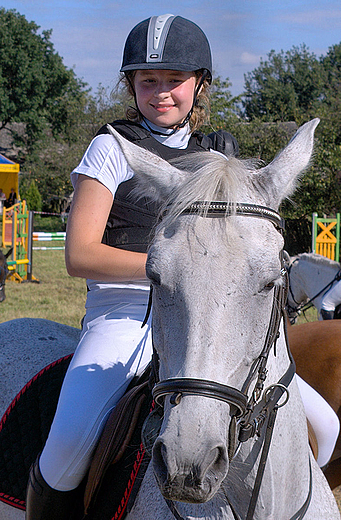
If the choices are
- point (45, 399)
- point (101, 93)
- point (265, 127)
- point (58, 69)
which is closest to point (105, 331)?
point (45, 399)

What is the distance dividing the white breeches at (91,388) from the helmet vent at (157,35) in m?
0.92

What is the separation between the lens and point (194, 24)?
2279 mm

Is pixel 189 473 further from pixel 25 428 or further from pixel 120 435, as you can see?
pixel 25 428

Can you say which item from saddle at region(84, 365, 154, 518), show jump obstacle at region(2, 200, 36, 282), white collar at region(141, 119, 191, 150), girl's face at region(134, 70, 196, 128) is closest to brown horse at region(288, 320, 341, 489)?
saddle at region(84, 365, 154, 518)

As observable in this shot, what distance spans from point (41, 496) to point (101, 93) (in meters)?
30.7

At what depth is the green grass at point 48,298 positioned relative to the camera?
9489 millimetres

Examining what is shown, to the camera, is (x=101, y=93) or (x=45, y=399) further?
(x=101, y=93)

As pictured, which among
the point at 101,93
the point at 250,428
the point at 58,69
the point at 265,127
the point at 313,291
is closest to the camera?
the point at 250,428

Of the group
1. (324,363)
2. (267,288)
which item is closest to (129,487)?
(267,288)

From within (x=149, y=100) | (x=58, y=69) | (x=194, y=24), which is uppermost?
(x=58, y=69)

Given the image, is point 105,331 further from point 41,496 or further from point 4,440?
point 4,440

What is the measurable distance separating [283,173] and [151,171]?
1.31ft


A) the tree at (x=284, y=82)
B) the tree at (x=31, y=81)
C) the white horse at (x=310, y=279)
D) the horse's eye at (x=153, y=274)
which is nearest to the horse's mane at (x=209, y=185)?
the horse's eye at (x=153, y=274)

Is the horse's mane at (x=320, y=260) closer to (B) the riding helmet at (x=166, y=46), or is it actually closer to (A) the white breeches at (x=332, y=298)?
(A) the white breeches at (x=332, y=298)
